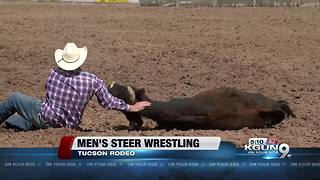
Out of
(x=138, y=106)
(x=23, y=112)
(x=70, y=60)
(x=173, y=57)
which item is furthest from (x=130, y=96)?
(x=173, y=57)

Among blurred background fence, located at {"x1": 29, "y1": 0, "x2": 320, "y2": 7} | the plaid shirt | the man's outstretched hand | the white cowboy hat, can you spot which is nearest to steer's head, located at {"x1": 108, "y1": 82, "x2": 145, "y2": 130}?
the man's outstretched hand

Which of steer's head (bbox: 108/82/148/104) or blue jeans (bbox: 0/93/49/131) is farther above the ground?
steer's head (bbox: 108/82/148/104)

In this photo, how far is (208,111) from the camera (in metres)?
6.64

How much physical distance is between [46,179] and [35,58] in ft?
23.5

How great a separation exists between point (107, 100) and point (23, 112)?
3.21ft

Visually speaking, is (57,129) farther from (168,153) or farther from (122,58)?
(122,58)

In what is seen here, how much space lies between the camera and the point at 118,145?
4.72 metres

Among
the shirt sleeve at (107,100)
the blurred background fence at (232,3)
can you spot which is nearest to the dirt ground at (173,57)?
the shirt sleeve at (107,100)

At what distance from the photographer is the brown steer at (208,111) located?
6621 mm

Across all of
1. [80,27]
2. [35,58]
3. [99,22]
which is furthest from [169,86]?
[99,22]

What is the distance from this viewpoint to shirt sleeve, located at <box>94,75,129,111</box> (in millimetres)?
6250

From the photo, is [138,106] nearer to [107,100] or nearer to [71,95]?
[107,100]

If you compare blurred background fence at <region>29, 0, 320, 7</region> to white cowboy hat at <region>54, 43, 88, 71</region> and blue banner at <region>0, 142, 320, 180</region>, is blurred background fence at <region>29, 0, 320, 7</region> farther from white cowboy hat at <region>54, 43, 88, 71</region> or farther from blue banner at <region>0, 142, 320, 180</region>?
blue banner at <region>0, 142, 320, 180</region>

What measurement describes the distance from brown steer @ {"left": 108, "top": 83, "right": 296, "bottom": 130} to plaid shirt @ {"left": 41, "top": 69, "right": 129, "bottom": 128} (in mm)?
347
